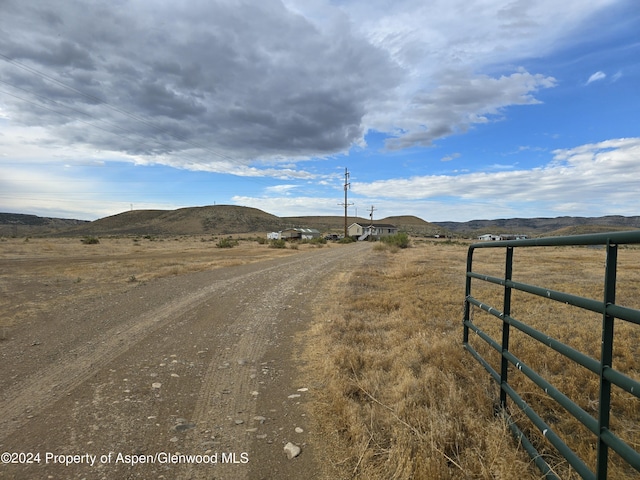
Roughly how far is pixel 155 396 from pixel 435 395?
3.12 meters

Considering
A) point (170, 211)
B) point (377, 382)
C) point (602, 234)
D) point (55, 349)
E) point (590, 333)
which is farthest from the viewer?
point (170, 211)

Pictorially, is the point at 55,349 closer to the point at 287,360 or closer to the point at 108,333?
the point at 108,333

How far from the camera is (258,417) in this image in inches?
152

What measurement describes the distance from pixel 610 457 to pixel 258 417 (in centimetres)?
317

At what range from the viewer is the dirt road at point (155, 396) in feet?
10.3

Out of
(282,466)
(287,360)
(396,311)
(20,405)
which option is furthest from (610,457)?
(20,405)

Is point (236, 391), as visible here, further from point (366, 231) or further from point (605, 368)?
point (366, 231)

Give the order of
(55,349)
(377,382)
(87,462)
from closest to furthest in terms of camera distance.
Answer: (87,462), (377,382), (55,349)

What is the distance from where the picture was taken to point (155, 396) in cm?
430

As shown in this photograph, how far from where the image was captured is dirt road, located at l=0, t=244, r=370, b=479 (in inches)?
123

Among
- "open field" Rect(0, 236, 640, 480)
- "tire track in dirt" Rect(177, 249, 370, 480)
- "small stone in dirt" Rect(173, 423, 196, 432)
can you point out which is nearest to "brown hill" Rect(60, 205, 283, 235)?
"open field" Rect(0, 236, 640, 480)

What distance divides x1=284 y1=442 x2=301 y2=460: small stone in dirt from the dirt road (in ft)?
0.18

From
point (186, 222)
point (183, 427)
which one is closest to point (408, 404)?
point (183, 427)

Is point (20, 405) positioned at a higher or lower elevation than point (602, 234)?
lower
